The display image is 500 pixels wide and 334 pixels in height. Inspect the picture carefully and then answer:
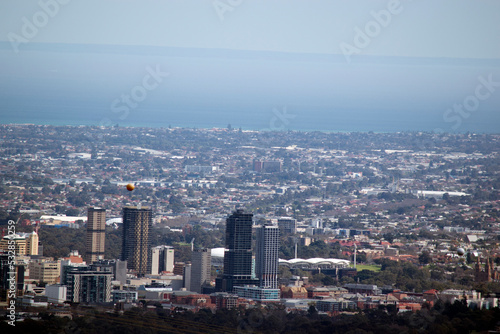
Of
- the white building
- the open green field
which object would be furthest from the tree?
the white building

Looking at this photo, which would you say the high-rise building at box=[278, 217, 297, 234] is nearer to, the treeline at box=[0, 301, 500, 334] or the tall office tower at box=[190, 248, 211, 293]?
the tall office tower at box=[190, 248, 211, 293]

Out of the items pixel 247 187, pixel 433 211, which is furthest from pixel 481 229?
pixel 247 187

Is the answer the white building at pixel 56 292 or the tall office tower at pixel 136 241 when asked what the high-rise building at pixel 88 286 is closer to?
the white building at pixel 56 292

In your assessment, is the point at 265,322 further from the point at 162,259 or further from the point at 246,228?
the point at 162,259

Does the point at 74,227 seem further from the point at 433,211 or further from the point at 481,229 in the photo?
the point at 433,211

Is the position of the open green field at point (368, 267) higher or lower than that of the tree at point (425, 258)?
lower

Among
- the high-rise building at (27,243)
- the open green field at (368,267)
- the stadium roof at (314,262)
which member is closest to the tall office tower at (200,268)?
the high-rise building at (27,243)

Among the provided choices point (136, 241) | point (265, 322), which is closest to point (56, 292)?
point (265, 322)
